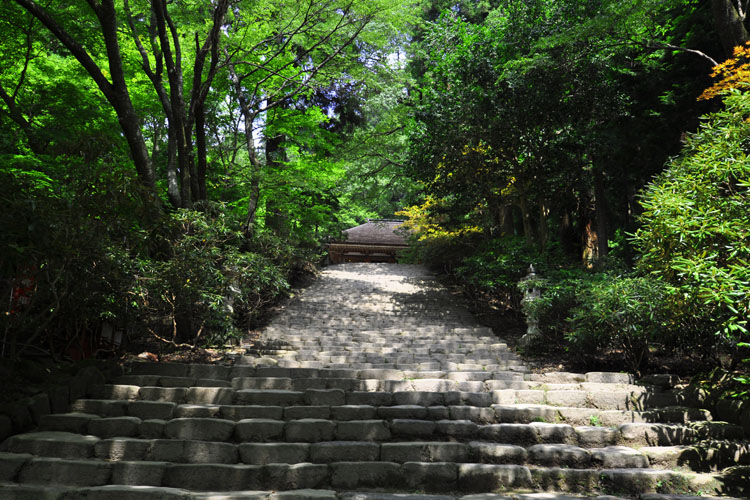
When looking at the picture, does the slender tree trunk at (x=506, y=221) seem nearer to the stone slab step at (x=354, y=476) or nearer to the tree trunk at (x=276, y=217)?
the tree trunk at (x=276, y=217)

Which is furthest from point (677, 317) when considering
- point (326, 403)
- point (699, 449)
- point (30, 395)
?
point (30, 395)

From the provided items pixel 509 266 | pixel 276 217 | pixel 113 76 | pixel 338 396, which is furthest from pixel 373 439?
pixel 276 217

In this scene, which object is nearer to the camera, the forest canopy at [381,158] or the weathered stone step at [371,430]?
the weathered stone step at [371,430]

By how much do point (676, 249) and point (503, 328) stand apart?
17.7 ft

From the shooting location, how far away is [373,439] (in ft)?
15.4

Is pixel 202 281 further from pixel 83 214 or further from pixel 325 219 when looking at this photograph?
pixel 325 219

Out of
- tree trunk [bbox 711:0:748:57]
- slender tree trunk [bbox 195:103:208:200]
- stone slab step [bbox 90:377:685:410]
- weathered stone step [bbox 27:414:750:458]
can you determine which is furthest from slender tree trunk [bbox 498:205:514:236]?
weathered stone step [bbox 27:414:750:458]

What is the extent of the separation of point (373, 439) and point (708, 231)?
4.24 m

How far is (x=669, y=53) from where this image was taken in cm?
1034

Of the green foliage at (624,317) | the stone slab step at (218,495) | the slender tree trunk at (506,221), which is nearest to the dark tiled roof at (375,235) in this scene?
the slender tree trunk at (506,221)

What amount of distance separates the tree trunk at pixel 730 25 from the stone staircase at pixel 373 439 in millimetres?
5877

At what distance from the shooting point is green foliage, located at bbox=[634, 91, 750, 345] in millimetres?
4484

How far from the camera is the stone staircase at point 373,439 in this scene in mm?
3988

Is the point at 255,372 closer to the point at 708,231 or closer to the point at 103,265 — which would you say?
the point at 103,265
